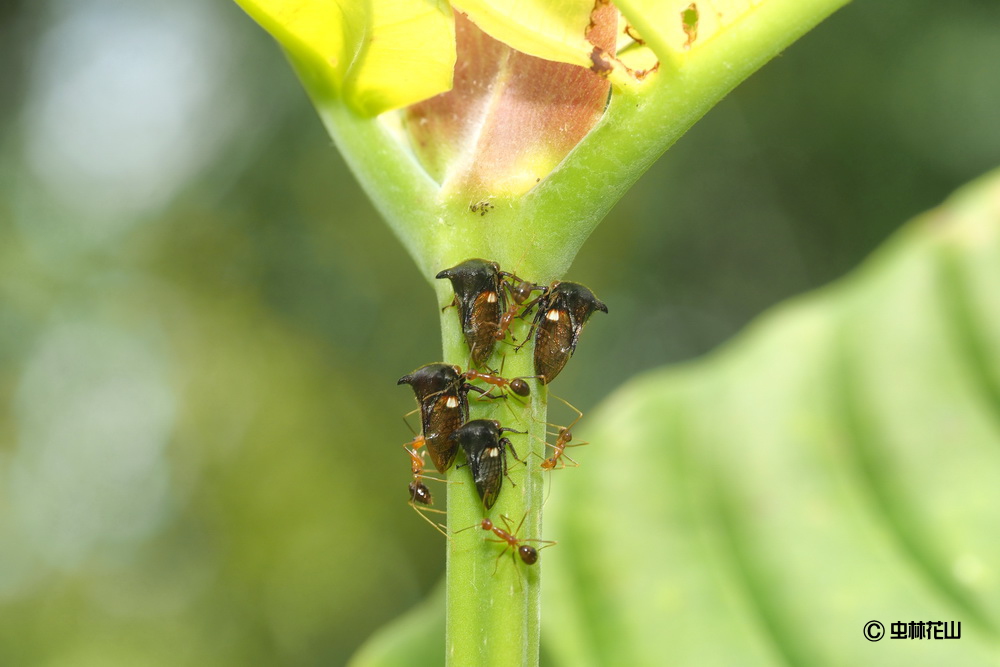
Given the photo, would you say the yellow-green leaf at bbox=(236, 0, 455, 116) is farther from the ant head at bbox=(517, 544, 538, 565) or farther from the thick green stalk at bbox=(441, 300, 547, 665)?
the ant head at bbox=(517, 544, 538, 565)

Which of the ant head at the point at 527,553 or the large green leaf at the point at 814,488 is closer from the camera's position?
the ant head at the point at 527,553

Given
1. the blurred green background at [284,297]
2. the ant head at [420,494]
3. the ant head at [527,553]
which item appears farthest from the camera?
the blurred green background at [284,297]

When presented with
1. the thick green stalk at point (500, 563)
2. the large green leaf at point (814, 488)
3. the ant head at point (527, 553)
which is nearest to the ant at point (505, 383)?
the thick green stalk at point (500, 563)

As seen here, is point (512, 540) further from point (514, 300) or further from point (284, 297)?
point (284, 297)

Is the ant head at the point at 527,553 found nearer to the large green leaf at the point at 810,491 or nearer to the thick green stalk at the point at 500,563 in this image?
the thick green stalk at the point at 500,563

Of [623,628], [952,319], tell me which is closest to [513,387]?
[623,628]

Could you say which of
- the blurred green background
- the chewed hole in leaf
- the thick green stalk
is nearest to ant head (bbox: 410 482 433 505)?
the thick green stalk

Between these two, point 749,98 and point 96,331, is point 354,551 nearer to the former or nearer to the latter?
point 96,331
